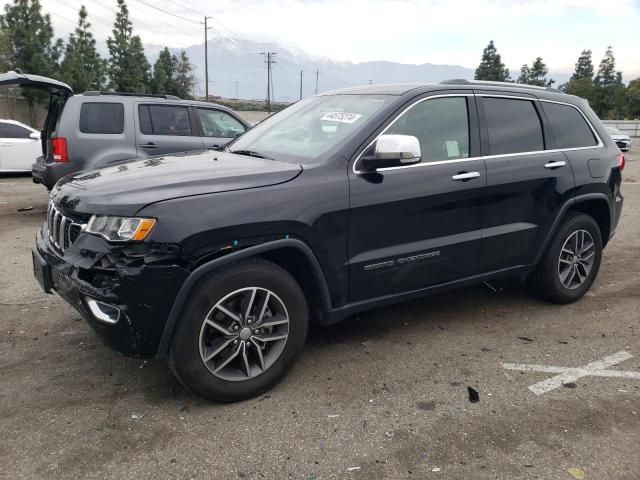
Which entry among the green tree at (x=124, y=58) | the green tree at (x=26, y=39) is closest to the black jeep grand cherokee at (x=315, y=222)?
the green tree at (x=26, y=39)

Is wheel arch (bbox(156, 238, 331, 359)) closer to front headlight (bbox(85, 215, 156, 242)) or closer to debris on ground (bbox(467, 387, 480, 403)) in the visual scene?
front headlight (bbox(85, 215, 156, 242))

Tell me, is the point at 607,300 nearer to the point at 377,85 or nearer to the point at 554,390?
the point at 554,390

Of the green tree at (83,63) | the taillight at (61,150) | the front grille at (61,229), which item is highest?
the green tree at (83,63)

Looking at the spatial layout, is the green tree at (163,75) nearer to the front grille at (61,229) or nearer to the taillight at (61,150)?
the taillight at (61,150)

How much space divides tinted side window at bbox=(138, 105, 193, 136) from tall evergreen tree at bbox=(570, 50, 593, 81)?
288ft

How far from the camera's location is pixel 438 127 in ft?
12.3

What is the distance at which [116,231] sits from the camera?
2.69m

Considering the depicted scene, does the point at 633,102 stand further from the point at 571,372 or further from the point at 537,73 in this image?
the point at 571,372

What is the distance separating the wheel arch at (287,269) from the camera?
8.95ft

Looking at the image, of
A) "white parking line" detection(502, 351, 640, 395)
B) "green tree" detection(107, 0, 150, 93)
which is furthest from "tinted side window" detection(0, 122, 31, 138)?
"green tree" detection(107, 0, 150, 93)

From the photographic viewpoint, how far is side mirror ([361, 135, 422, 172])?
126 inches

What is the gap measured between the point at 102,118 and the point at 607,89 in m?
69.0

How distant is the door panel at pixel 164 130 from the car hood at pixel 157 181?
14.2 ft

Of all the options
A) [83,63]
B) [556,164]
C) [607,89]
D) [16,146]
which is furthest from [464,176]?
[607,89]
